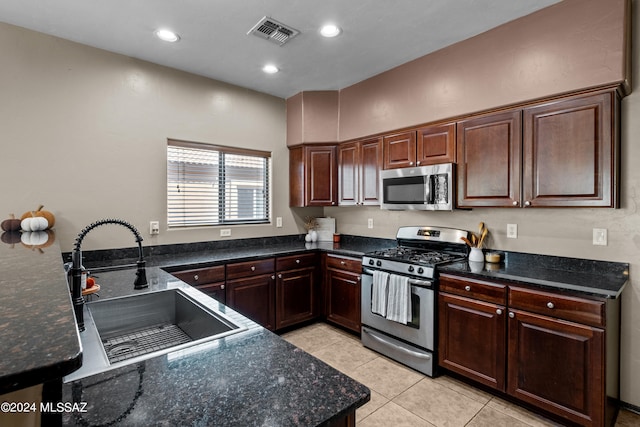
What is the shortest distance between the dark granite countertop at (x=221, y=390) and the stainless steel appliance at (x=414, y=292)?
71.0 inches

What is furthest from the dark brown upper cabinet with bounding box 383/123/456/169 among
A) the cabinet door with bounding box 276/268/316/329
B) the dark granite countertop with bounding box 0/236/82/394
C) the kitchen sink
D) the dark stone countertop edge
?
the dark granite countertop with bounding box 0/236/82/394

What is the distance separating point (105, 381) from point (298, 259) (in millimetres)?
2707

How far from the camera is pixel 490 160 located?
2.62 meters

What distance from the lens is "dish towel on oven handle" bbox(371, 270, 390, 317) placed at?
286 cm

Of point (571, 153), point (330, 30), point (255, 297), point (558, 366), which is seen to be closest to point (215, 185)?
point (255, 297)

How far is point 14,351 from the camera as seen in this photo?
0.43 meters

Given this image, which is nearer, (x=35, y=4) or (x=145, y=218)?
(x=35, y=4)

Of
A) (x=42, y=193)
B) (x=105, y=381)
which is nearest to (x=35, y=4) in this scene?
(x=42, y=193)

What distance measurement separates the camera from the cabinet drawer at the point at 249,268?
3078 mm

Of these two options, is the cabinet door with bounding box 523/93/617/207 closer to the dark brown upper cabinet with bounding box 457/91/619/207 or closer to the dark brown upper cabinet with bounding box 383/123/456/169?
the dark brown upper cabinet with bounding box 457/91/619/207

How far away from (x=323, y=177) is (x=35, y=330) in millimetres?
3532

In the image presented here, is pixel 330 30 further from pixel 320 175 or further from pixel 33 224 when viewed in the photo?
pixel 33 224

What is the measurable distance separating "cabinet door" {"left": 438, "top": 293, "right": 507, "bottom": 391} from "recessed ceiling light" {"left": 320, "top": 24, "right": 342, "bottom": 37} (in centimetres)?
225

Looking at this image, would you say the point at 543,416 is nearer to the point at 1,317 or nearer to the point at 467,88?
the point at 467,88
